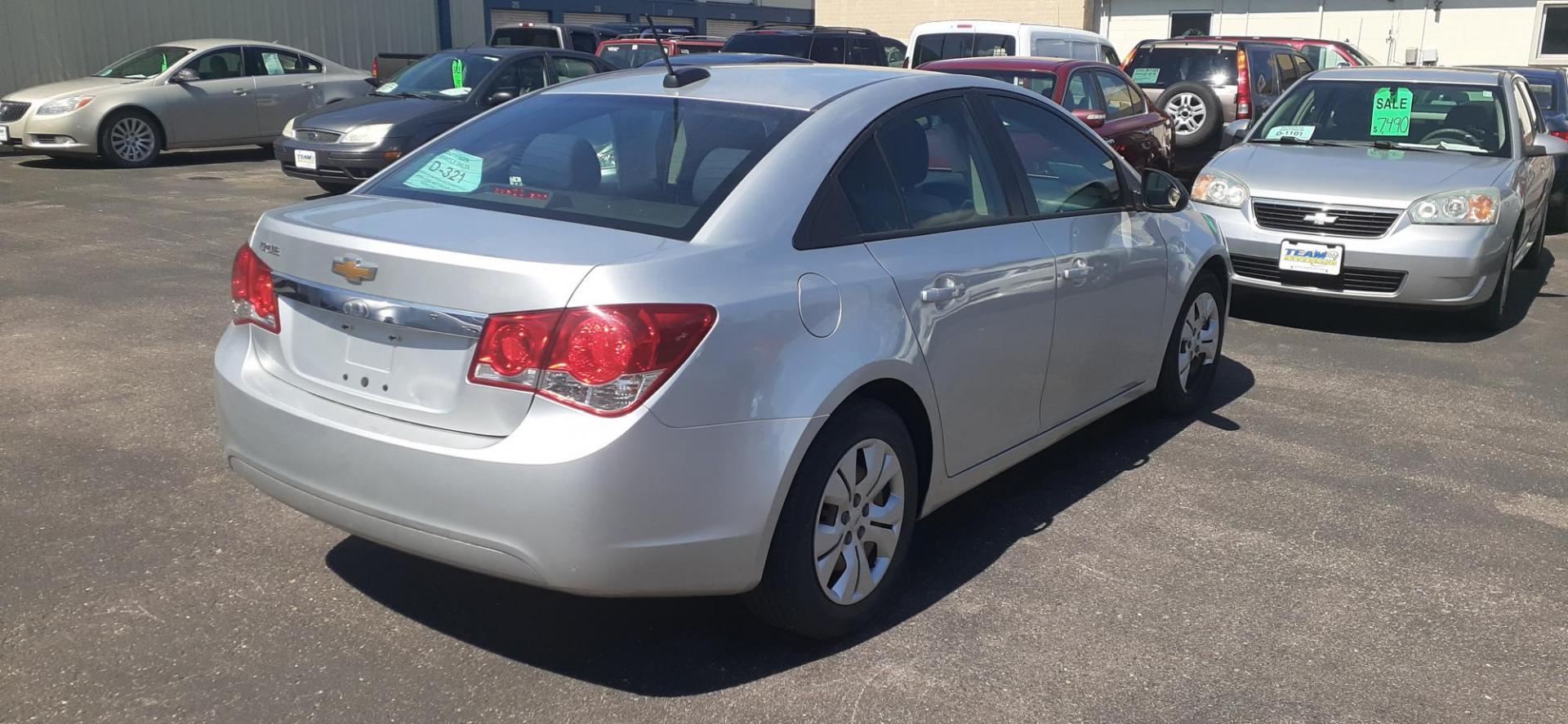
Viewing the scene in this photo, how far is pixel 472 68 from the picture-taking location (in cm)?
1298

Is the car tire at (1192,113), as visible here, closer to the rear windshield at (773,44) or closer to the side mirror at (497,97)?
the rear windshield at (773,44)

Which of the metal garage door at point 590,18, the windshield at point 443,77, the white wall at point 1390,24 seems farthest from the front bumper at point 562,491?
the metal garage door at point 590,18

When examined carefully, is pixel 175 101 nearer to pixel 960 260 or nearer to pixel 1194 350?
pixel 1194 350

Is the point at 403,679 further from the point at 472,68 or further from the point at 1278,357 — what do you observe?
the point at 472,68

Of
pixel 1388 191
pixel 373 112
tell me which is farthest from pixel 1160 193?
pixel 373 112

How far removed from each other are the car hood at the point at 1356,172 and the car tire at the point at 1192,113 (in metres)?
5.03

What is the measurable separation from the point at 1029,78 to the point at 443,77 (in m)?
5.77

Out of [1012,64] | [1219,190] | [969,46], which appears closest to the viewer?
[1219,190]

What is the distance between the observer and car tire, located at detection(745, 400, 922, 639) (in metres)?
3.26

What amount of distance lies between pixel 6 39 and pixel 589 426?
1814 centimetres

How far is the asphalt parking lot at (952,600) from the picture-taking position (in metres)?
3.21

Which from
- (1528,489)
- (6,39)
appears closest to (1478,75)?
(1528,489)

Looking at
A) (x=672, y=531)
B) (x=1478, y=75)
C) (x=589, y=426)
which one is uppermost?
(x=1478, y=75)

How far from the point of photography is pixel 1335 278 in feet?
24.2
